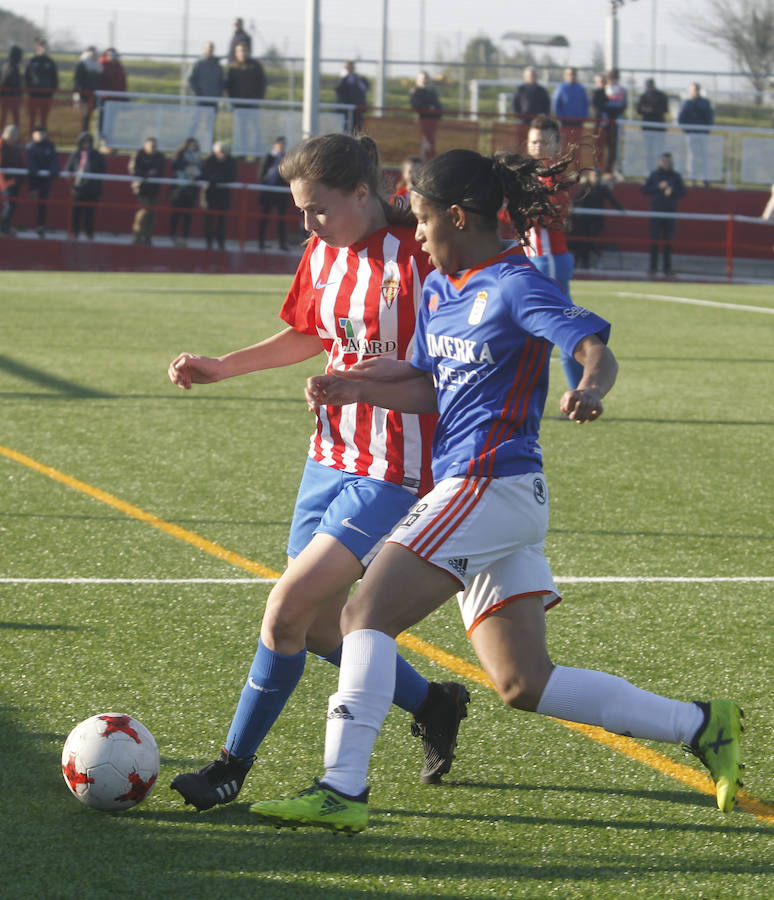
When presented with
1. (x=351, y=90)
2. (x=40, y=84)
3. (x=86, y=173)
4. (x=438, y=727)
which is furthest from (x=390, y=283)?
(x=40, y=84)

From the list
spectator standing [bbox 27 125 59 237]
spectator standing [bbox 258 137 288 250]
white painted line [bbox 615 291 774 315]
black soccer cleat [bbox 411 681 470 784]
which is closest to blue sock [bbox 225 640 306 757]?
black soccer cleat [bbox 411 681 470 784]

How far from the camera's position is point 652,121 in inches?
1046

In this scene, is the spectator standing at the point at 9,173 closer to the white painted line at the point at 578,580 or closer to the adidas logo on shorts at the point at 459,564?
the white painted line at the point at 578,580

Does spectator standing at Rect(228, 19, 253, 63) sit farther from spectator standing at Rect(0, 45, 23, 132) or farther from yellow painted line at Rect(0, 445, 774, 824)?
yellow painted line at Rect(0, 445, 774, 824)

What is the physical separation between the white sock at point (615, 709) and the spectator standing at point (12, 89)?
Answer: 23.5 meters

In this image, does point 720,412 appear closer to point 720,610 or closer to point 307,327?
point 720,610

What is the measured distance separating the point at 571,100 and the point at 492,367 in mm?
22977

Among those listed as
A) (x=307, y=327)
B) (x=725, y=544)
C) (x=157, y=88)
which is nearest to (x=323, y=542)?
→ (x=307, y=327)

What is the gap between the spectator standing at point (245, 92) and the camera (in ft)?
83.8

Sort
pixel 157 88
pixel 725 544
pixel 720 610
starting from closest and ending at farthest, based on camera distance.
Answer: pixel 720 610, pixel 725 544, pixel 157 88

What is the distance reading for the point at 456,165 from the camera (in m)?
3.39

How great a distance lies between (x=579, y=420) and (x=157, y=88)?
45345 millimetres

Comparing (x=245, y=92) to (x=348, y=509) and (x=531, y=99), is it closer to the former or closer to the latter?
(x=531, y=99)

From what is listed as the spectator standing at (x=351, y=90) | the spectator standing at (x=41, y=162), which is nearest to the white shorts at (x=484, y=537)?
the spectator standing at (x=41, y=162)
